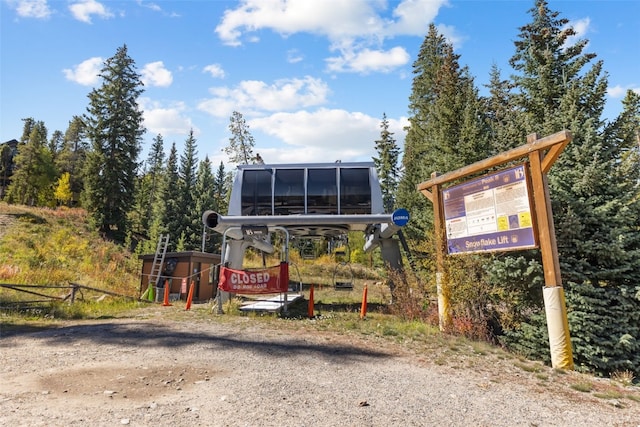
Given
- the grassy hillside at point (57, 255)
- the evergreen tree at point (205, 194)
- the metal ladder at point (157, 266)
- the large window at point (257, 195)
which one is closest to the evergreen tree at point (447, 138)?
the large window at point (257, 195)

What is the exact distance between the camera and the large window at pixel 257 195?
1363 centimetres

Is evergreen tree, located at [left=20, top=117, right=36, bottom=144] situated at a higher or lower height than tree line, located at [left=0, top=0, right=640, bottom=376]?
higher

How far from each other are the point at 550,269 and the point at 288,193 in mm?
8991

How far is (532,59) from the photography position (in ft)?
40.1

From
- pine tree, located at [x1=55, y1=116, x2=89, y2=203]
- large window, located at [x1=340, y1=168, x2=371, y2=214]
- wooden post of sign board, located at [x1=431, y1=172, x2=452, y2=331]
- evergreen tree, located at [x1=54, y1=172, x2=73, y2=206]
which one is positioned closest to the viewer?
wooden post of sign board, located at [x1=431, y1=172, x2=452, y2=331]

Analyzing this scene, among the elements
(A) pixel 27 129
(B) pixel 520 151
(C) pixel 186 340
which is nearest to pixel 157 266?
(C) pixel 186 340

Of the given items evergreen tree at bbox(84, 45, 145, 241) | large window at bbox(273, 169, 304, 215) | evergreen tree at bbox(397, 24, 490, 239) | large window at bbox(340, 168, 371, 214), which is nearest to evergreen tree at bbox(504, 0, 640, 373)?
large window at bbox(340, 168, 371, 214)

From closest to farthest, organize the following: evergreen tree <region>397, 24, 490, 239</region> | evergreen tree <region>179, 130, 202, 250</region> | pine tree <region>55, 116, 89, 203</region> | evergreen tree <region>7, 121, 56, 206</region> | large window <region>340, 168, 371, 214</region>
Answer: large window <region>340, 168, 371, 214</region> < evergreen tree <region>397, 24, 490, 239</region> < evergreen tree <region>179, 130, 202, 250</region> < evergreen tree <region>7, 121, 56, 206</region> < pine tree <region>55, 116, 89, 203</region>

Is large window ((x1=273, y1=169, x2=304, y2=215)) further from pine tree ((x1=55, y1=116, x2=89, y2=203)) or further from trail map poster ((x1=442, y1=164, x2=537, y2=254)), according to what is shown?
pine tree ((x1=55, y1=116, x2=89, y2=203))

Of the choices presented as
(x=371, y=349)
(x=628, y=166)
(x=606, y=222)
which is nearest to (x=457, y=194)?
(x=606, y=222)

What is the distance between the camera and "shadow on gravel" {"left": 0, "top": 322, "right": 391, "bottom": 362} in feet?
22.5

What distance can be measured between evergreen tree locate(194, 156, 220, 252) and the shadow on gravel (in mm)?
21573

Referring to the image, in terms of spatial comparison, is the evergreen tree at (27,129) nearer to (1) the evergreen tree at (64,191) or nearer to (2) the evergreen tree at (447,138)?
(1) the evergreen tree at (64,191)

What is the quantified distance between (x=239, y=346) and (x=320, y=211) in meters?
7.23
